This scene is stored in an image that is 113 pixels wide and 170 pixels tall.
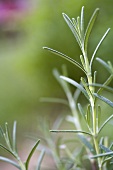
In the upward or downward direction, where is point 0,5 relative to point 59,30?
upward

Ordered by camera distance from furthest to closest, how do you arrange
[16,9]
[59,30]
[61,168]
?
1. [16,9]
2. [59,30]
3. [61,168]

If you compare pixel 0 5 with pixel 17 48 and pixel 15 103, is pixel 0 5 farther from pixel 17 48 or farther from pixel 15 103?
pixel 15 103

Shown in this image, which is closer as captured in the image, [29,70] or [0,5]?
[29,70]

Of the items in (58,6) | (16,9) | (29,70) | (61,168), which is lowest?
(61,168)

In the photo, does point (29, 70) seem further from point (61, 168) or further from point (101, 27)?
point (61, 168)

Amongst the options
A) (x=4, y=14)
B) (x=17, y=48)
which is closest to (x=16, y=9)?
(x=4, y=14)

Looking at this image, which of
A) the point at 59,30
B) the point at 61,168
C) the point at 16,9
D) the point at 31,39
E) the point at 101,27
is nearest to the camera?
the point at 61,168
